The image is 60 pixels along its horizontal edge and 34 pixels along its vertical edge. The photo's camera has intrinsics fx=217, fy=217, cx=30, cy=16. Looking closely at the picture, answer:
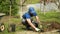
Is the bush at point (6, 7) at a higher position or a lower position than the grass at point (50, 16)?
higher

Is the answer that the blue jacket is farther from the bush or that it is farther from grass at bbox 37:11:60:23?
the bush

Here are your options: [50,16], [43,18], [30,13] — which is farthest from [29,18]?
[50,16]

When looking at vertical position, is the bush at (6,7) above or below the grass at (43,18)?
above

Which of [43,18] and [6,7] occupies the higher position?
→ [6,7]

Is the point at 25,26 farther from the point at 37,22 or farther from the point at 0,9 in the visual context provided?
the point at 0,9

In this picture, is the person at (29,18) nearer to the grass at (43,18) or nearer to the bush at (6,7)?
the grass at (43,18)

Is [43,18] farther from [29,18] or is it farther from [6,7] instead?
[6,7]

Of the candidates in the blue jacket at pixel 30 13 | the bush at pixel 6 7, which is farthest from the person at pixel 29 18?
the bush at pixel 6 7

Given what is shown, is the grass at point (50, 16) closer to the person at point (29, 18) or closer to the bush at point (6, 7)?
the person at point (29, 18)

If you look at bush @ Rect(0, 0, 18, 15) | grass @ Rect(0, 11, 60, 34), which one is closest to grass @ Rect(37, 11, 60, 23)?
grass @ Rect(0, 11, 60, 34)

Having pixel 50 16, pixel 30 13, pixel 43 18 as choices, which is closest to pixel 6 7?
pixel 30 13

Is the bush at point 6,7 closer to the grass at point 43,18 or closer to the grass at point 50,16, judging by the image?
the grass at point 43,18

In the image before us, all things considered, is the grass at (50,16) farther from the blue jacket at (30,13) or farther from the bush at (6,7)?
the bush at (6,7)

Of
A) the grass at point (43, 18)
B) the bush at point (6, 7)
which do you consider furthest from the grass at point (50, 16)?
the bush at point (6, 7)
